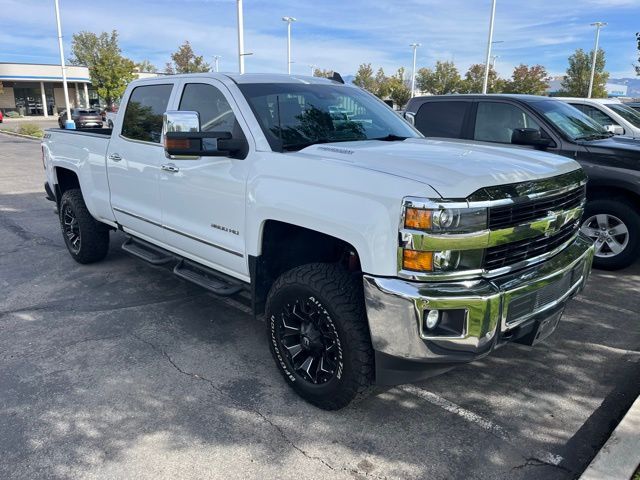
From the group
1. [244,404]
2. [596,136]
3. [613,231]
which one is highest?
[596,136]

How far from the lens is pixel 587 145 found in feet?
19.3

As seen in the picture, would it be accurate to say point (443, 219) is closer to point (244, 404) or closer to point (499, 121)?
point (244, 404)

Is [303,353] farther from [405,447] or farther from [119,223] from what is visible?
[119,223]

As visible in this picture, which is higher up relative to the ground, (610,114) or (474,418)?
(610,114)

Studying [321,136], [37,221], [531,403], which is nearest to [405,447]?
[531,403]

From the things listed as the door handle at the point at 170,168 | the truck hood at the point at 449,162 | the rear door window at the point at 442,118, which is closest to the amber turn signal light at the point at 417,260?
the truck hood at the point at 449,162

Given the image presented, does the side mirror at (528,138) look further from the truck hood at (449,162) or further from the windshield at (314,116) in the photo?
the truck hood at (449,162)

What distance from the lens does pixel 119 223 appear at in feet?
17.1

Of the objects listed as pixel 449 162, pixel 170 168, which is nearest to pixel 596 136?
pixel 449 162

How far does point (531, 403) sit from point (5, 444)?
10.2 feet

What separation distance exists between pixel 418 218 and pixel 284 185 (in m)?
0.96

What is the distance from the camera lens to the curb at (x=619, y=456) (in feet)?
8.39

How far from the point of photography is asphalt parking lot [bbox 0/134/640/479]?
9.21ft

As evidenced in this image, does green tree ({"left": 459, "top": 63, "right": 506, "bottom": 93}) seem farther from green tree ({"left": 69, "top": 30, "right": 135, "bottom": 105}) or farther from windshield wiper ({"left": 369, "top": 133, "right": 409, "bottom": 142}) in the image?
windshield wiper ({"left": 369, "top": 133, "right": 409, "bottom": 142})
